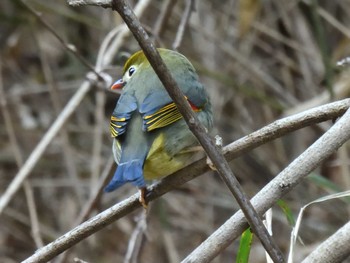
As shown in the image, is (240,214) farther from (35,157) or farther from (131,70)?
(35,157)

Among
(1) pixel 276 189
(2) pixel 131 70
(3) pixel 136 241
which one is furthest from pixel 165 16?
(1) pixel 276 189

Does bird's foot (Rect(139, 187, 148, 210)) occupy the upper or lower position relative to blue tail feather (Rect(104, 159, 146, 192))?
lower

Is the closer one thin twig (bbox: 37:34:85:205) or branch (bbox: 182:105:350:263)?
branch (bbox: 182:105:350:263)

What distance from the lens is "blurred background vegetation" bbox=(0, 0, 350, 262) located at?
19.4 ft

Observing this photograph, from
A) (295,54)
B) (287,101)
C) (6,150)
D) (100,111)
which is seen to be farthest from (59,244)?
(6,150)

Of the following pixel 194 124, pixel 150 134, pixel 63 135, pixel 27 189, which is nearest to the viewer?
pixel 194 124

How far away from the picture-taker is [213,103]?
618 centimetres

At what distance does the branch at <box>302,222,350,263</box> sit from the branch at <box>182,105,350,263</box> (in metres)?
0.21

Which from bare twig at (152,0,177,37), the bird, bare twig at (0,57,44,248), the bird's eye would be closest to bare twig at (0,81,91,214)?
bare twig at (0,57,44,248)

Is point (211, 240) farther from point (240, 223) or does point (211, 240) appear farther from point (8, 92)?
→ point (8, 92)

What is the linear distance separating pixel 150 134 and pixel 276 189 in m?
0.86

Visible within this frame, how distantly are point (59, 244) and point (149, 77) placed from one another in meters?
1.16

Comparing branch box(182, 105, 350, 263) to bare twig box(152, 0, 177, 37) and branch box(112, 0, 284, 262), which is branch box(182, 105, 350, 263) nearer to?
branch box(112, 0, 284, 262)

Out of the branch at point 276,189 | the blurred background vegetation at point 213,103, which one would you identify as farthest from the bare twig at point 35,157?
the branch at point 276,189
